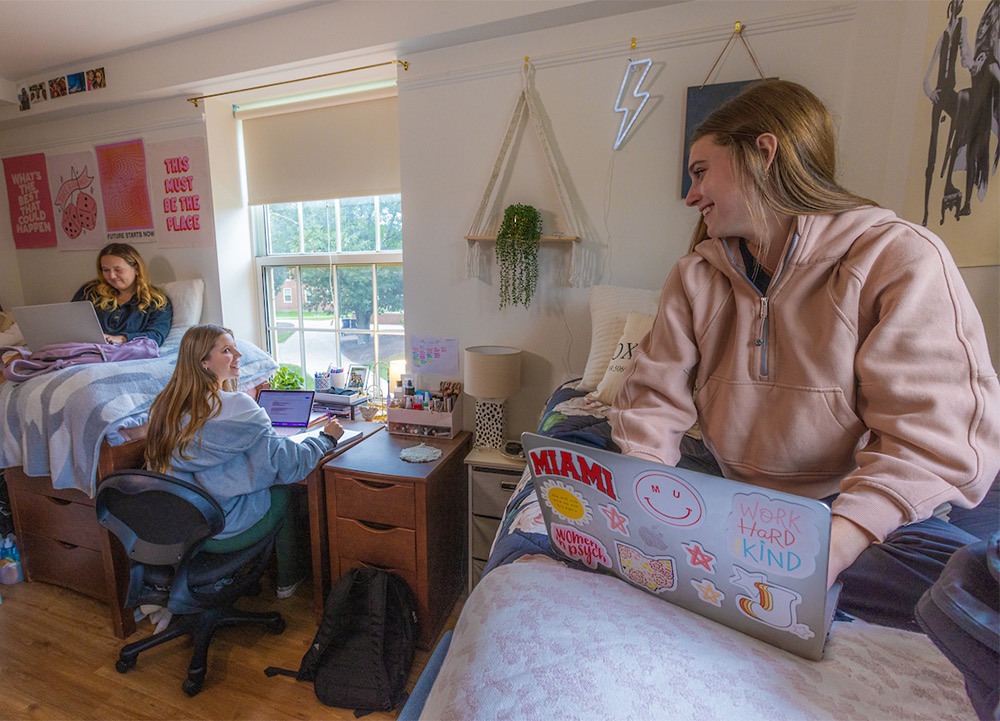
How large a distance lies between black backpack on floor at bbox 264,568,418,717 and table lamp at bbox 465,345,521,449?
662 millimetres

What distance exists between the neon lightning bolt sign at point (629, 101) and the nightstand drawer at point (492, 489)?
1.40 meters

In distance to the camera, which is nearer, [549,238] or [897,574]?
[897,574]

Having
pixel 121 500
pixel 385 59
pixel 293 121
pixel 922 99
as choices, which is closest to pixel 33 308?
pixel 121 500

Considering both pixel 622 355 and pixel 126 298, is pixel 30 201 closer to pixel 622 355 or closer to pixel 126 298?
pixel 126 298

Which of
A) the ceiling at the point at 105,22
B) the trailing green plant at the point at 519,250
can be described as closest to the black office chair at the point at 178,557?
the trailing green plant at the point at 519,250

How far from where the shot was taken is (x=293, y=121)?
2.42m

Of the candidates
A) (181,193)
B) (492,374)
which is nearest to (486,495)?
(492,374)

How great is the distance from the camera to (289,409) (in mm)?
2137

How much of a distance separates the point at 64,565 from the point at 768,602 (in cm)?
264

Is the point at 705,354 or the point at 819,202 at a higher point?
the point at 819,202

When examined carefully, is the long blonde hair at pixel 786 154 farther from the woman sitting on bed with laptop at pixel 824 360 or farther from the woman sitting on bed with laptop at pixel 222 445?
the woman sitting on bed with laptop at pixel 222 445

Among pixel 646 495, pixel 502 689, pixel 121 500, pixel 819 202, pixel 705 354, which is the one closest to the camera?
pixel 502 689

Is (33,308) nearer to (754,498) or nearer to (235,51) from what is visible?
(235,51)

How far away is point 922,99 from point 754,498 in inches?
64.7
